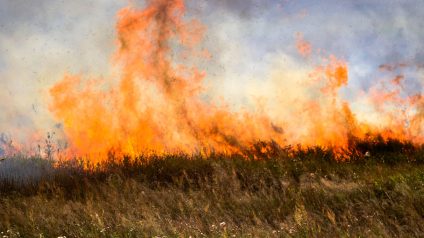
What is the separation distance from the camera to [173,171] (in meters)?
13.8

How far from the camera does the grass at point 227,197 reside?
7949 millimetres

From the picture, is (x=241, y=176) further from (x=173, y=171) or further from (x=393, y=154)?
(x=393, y=154)

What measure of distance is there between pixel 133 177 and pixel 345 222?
772cm

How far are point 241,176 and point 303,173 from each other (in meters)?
1.75

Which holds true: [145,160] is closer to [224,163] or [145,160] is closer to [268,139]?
[224,163]

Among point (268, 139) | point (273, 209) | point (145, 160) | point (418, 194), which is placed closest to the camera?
point (418, 194)

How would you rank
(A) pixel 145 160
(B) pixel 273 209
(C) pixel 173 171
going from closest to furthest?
(B) pixel 273 209
(C) pixel 173 171
(A) pixel 145 160

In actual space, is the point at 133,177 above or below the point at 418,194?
above

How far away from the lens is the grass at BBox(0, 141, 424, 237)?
7949 millimetres

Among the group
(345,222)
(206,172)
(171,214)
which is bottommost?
(345,222)

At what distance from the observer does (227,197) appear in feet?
34.8

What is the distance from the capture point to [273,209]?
9.14m

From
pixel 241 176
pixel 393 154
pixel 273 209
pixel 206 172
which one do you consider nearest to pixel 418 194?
pixel 273 209

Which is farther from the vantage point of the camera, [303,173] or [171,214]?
[303,173]
